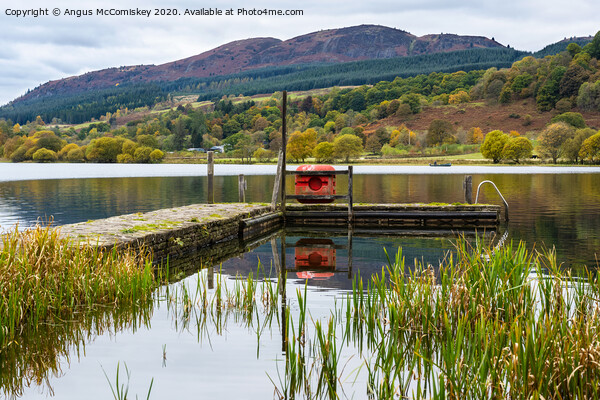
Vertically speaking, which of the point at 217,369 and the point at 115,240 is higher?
the point at 115,240

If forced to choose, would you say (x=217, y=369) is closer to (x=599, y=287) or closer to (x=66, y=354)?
(x=66, y=354)

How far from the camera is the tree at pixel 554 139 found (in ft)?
316

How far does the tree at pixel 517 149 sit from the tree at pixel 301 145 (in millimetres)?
42600

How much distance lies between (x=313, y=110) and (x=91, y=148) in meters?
81.5

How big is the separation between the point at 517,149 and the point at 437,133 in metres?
32.5

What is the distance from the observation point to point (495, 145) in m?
100

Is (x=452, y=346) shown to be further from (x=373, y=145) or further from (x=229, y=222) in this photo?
(x=373, y=145)

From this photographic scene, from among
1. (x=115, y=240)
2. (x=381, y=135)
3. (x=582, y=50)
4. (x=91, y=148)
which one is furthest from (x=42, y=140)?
(x=582, y=50)

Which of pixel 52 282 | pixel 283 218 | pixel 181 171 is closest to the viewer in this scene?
pixel 52 282

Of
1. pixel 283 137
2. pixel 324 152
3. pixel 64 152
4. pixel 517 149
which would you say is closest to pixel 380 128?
pixel 324 152

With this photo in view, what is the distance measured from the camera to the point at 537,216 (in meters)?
23.3

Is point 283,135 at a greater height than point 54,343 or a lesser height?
greater

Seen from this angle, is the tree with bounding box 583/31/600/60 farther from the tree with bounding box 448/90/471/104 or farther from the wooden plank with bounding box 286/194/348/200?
the wooden plank with bounding box 286/194/348/200

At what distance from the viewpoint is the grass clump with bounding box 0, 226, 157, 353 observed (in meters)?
6.33
